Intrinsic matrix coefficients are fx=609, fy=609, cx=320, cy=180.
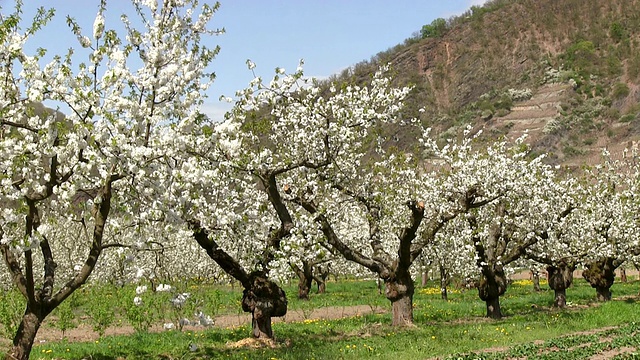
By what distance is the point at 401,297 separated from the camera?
21516mm

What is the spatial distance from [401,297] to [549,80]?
142141 millimetres

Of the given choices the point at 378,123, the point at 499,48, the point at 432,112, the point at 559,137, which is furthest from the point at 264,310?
the point at 499,48

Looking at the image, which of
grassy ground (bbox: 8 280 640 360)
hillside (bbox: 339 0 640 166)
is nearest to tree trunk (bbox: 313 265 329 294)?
grassy ground (bbox: 8 280 640 360)

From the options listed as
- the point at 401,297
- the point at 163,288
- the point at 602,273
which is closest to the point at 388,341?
the point at 401,297

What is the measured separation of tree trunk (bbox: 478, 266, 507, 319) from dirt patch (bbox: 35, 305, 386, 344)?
254 inches

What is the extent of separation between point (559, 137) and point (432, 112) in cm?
5655

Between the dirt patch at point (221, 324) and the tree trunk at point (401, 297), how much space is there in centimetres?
624

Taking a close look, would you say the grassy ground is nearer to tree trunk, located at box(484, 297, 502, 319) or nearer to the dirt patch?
tree trunk, located at box(484, 297, 502, 319)

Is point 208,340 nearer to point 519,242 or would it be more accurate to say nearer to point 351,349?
point 351,349

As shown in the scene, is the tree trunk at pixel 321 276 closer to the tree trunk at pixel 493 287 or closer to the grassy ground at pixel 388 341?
the grassy ground at pixel 388 341

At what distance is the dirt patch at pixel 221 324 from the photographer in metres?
22.8

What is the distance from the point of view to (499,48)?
600 feet

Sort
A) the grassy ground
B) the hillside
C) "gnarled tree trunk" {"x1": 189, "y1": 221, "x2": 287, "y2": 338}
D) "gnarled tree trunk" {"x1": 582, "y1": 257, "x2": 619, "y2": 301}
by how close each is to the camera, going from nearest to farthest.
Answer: the grassy ground → "gnarled tree trunk" {"x1": 189, "y1": 221, "x2": 287, "y2": 338} → "gnarled tree trunk" {"x1": 582, "y1": 257, "x2": 619, "y2": 301} → the hillside

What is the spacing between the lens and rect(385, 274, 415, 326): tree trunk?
841 inches
